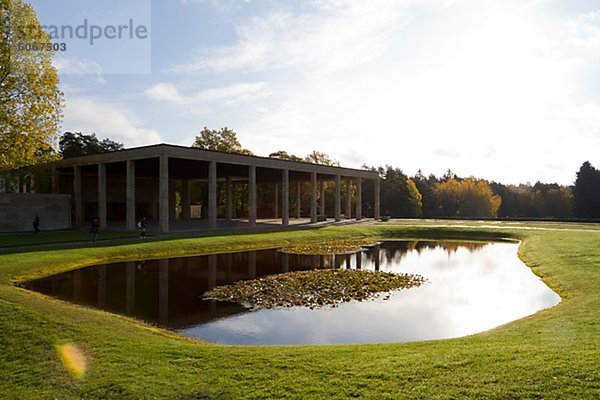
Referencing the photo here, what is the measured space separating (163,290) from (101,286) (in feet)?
9.75

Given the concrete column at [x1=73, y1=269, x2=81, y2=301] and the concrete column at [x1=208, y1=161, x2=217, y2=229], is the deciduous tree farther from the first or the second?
the concrete column at [x1=208, y1=161, x2=217, y2=229]

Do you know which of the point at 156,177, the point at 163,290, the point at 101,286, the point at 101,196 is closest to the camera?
the point at 163,290

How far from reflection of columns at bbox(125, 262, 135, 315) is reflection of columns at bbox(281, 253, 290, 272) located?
26.5 feet

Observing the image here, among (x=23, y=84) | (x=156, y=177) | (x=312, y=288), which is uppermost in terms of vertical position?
(x=23, y=84)

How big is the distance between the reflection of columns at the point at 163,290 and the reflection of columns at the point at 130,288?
3.28 ft

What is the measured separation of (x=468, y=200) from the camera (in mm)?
104438

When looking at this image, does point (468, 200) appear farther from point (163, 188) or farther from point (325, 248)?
point (163, 188)

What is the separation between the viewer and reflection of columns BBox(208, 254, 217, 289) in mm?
19891

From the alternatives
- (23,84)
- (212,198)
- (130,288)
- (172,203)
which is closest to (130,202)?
(212,198)

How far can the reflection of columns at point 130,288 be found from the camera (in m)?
15.4

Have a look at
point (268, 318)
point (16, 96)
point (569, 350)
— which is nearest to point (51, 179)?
point (16, 96)

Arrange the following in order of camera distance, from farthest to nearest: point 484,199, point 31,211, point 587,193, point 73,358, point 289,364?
point 484,199, point 587,193, point 31,211, point 73,358, point 289,364

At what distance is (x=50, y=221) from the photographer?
4000 centimetres

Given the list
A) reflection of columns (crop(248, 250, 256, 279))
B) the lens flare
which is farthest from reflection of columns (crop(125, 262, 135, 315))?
reflection of columns (crop(248, 250, 256, 279))
